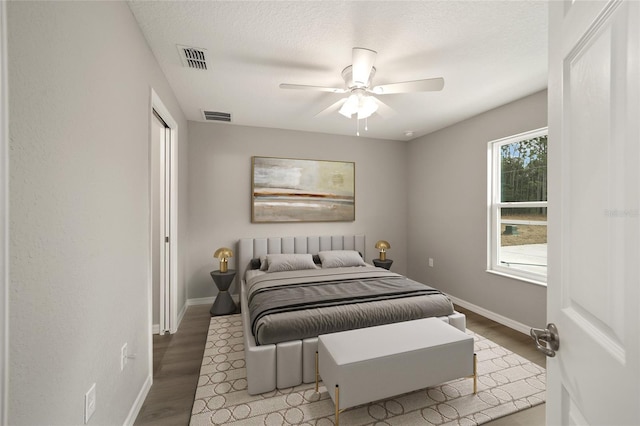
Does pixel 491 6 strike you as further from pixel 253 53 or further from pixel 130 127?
pixel 130 127

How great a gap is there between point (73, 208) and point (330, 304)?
182 cm

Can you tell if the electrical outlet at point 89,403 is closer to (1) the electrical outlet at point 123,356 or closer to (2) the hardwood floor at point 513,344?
(1) the electrical outlet at point 123,356

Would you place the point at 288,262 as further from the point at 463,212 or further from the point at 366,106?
the point at 463,212

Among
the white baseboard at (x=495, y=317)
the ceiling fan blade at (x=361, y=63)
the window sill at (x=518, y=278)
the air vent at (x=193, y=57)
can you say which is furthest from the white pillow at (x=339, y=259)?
the air vent at (x=193, y=57)

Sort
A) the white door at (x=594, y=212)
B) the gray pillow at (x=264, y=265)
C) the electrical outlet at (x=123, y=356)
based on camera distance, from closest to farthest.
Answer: the white door at (x=594, y=212)
the electrical outlet at (x=123, y=356)
the gray pillow at (x=264, y=265)

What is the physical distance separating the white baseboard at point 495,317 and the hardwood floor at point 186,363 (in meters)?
0.06

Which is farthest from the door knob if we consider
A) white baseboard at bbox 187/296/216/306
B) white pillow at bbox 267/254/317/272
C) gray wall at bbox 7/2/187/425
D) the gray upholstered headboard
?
white baseboard at bbox 187/296/216/306

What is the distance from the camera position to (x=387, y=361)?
1681mm

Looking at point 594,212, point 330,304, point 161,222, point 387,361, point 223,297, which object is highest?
point 594,212

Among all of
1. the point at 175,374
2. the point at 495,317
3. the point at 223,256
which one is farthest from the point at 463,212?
the point at 175,374

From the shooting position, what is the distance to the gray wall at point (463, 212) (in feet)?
9.66

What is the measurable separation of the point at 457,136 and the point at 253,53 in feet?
9.58

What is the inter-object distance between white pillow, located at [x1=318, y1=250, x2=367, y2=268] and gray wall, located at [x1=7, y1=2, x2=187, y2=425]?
2365 millimetres

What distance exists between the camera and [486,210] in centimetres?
338
